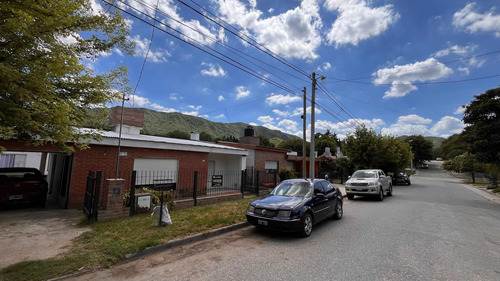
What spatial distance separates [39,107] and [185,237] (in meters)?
3.92

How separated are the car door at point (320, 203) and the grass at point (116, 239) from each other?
2386 millimetres

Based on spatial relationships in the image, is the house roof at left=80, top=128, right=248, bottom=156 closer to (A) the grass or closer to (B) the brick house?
(B) the brick house

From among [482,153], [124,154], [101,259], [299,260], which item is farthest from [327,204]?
[482,153]

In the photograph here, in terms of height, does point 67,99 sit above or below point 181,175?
above

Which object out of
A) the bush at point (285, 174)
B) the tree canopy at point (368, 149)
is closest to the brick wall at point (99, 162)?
the bush at point (285, 174)

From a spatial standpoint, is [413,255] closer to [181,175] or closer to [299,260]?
[299,260]

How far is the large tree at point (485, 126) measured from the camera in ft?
41.9

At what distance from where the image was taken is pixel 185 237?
219 inches

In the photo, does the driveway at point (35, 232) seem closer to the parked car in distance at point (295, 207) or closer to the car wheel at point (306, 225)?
the parked car in distance at point (295, 207)

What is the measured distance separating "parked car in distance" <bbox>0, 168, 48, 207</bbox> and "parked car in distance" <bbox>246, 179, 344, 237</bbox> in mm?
8053

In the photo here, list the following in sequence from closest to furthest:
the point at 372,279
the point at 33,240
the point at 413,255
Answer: the point at 372,279 < the point at 413,255 < the point at 33,240

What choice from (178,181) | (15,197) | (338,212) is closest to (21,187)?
(15,197)

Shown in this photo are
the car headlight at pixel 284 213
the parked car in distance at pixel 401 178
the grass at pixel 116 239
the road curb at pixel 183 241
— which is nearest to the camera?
the grass at pixel 116 239

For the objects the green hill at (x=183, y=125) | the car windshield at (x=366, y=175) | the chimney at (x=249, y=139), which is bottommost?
the car windshield at (x=366, y=175)
